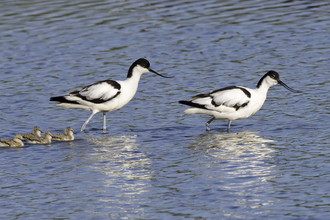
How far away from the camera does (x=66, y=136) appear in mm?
14164

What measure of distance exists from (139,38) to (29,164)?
13.2 metres

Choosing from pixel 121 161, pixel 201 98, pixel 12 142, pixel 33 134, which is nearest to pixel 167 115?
pixel 201 98

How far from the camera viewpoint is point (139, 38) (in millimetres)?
24844

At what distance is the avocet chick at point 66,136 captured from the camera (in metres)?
14.0

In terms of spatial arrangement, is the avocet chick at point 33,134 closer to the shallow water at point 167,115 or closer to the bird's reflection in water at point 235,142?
the shallow water at point 167,115

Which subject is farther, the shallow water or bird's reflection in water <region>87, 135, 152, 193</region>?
bird's reflection in water <region>87, 135, 152, 193</region>

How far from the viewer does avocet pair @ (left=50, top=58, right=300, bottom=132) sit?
15055 mm

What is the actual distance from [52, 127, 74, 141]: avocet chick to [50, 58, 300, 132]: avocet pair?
118cm

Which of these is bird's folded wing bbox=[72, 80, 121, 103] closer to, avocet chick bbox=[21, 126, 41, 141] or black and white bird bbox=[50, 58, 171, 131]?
black and white bird bbox=[50, 58, 171, 131]

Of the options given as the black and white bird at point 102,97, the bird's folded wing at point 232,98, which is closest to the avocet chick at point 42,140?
the black and white bird at point 102,97

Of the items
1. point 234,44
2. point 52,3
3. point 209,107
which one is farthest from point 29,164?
point 52,3

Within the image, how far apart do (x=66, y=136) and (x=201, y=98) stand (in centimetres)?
325

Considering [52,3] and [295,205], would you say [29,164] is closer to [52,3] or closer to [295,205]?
[295,205]

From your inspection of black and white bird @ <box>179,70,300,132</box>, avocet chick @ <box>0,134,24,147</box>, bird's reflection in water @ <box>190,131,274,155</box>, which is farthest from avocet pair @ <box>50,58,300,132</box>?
avocet chick @ <box>0,134,24,147</box>
